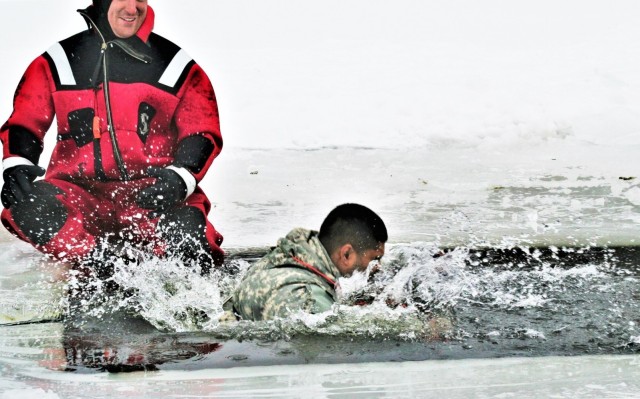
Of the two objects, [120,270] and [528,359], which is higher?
[120,270]

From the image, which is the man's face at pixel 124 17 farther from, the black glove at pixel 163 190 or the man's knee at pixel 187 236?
the man's knee at pixel 187 236

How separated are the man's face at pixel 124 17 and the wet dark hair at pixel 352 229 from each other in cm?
194

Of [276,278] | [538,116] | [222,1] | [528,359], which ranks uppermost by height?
[222,1]

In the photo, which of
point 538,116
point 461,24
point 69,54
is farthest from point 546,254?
point 461,24

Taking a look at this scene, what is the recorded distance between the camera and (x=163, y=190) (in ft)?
18.8

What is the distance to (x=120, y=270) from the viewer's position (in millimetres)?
5504

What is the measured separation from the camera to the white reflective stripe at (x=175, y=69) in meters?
5.73

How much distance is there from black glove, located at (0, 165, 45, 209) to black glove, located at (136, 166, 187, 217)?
0.60 metres

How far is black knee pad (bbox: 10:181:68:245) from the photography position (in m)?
5.64

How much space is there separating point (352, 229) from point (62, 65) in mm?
2172

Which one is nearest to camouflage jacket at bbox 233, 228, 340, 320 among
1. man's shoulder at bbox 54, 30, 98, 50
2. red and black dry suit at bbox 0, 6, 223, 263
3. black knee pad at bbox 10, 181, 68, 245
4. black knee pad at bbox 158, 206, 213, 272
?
black knee pad at bbox 158, 206, 213, 272

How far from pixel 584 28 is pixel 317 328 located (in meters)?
7.05

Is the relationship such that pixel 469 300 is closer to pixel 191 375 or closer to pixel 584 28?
pixel 191 375

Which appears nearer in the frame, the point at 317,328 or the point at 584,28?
the point at 317,328
